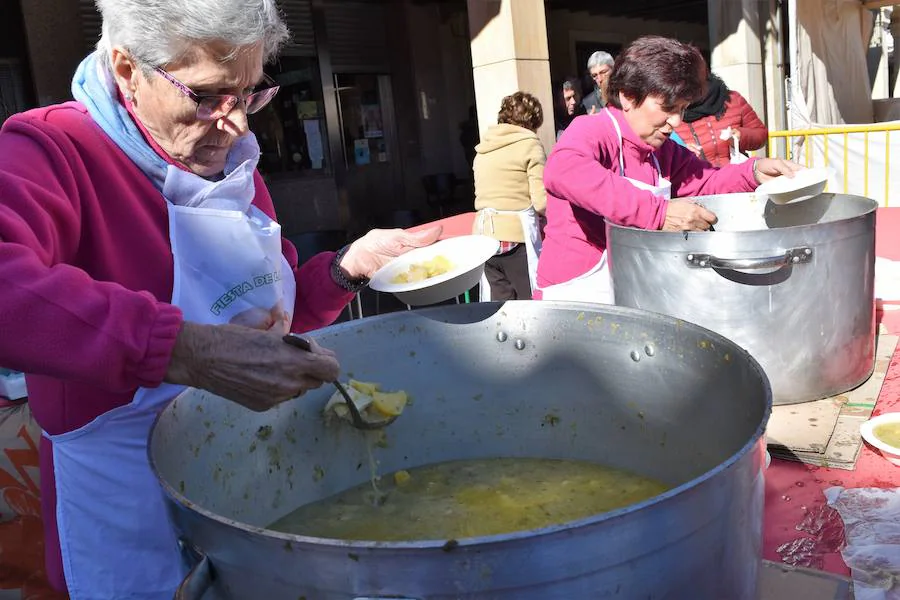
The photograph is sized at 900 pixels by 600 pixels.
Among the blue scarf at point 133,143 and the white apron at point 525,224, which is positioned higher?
the blue scarf at point 133,143

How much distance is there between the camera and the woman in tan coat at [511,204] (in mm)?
4309

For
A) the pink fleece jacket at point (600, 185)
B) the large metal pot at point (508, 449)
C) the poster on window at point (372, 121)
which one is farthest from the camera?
the poster on window at point (372, 121)

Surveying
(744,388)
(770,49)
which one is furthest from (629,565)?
(770,49)

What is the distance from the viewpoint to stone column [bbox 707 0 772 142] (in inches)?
344

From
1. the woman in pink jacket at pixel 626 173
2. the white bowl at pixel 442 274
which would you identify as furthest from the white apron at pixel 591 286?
the white bowl at pixel 442 274

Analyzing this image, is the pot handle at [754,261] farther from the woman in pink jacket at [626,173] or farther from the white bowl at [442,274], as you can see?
the white bowl at [442,274]

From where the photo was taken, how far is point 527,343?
1.36 m

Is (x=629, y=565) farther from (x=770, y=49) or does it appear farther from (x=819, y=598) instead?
(x=770, y=49)

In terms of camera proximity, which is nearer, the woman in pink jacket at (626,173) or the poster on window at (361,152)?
the woman in pink jacket at (626,173)

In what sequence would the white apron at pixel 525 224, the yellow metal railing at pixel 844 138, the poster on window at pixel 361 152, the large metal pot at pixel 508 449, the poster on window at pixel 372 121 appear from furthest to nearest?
the poster on window at pixel 372 121 → the poster on window at pixel 361 152 → the yellow metal railing at pixel 844 138 → the white apron at pixel 525 224 → the large metal pot at pixel 508 449

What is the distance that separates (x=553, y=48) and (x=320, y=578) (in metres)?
11.8

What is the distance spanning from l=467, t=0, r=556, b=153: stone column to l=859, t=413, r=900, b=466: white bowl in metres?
4.61

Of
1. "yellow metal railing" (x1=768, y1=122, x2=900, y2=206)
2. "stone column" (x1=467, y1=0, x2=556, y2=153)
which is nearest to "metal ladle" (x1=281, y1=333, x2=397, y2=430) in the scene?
"stone column" (x1=467, y1=0, x2=556, y2=153)

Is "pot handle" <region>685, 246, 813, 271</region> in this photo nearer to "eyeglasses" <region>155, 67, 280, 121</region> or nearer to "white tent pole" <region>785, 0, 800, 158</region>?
"eyeglasses" <region>155, 67, 280, 121</region>
